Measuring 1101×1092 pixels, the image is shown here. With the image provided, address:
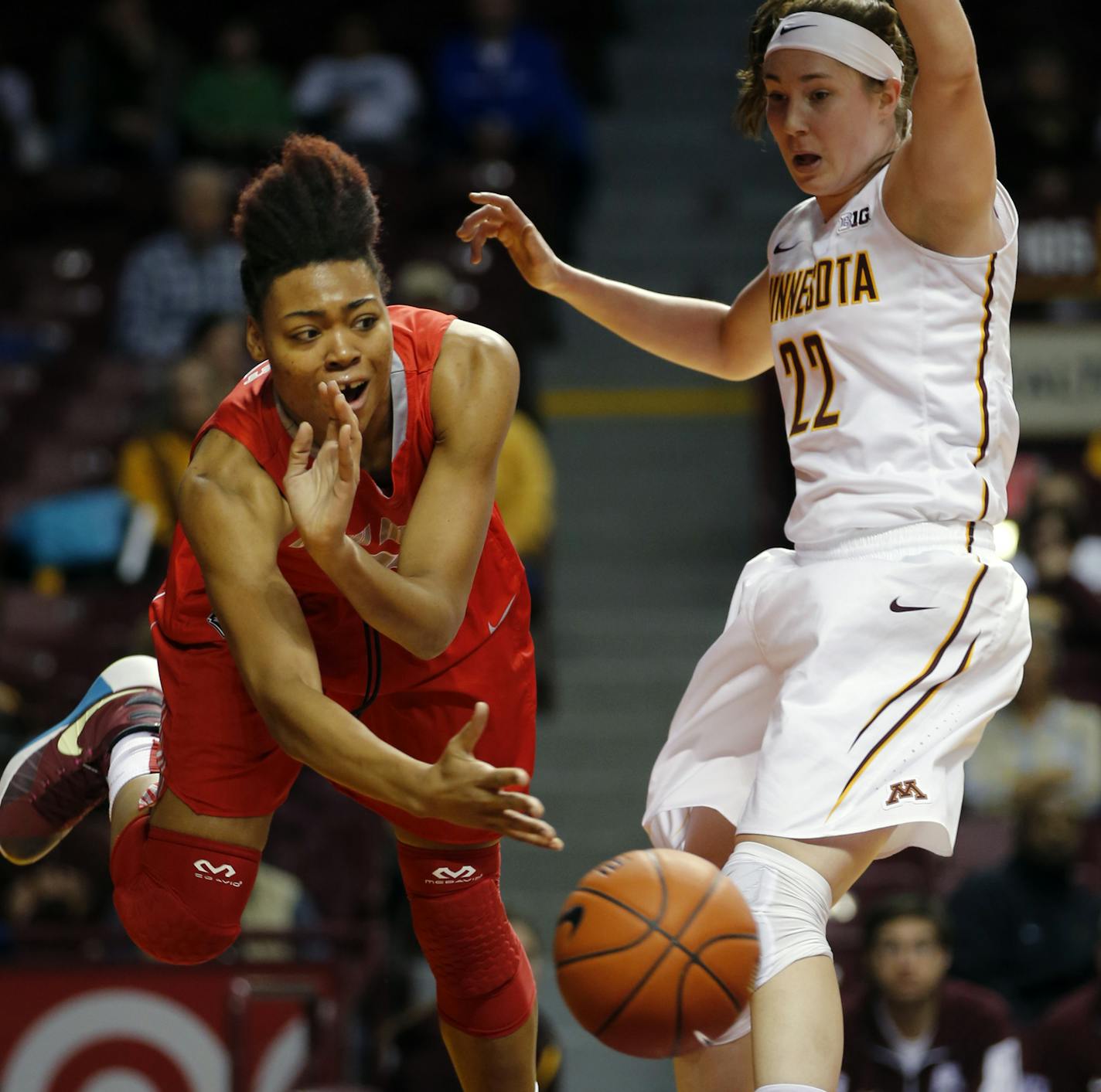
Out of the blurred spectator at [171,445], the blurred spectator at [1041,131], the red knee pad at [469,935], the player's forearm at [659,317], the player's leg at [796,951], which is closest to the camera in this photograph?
the player's leg at [796,951]

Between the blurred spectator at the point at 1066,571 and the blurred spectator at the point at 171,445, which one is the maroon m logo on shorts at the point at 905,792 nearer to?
the blurred spectator at the point at 1066,571

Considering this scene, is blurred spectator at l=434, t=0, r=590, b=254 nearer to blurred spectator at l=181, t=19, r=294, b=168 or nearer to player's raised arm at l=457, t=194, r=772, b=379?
blurred spectator at l=181, t=19, r=294, b=168

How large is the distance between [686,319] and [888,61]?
0.85 meters

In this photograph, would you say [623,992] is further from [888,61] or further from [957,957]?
[957,957]

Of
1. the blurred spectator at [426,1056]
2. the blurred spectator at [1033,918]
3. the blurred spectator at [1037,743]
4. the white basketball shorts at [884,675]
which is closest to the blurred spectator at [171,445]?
the blurred spectator at [426,1056]

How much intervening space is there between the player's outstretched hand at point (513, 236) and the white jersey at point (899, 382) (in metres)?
0.80

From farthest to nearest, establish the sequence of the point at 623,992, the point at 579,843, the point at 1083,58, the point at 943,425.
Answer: the point at 1083,58, the point at 579,843, the point at 943,425, the point at 623,992

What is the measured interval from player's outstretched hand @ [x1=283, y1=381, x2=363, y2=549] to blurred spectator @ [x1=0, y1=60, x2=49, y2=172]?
7.40 metres

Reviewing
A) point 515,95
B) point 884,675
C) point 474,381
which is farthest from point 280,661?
point 515,95

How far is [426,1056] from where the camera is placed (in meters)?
5.75

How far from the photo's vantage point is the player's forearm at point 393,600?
3.29 metres

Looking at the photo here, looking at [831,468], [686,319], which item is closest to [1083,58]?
[686,319]

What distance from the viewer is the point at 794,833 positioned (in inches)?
128

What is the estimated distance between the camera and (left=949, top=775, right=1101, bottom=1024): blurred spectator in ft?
Result: 21.0
